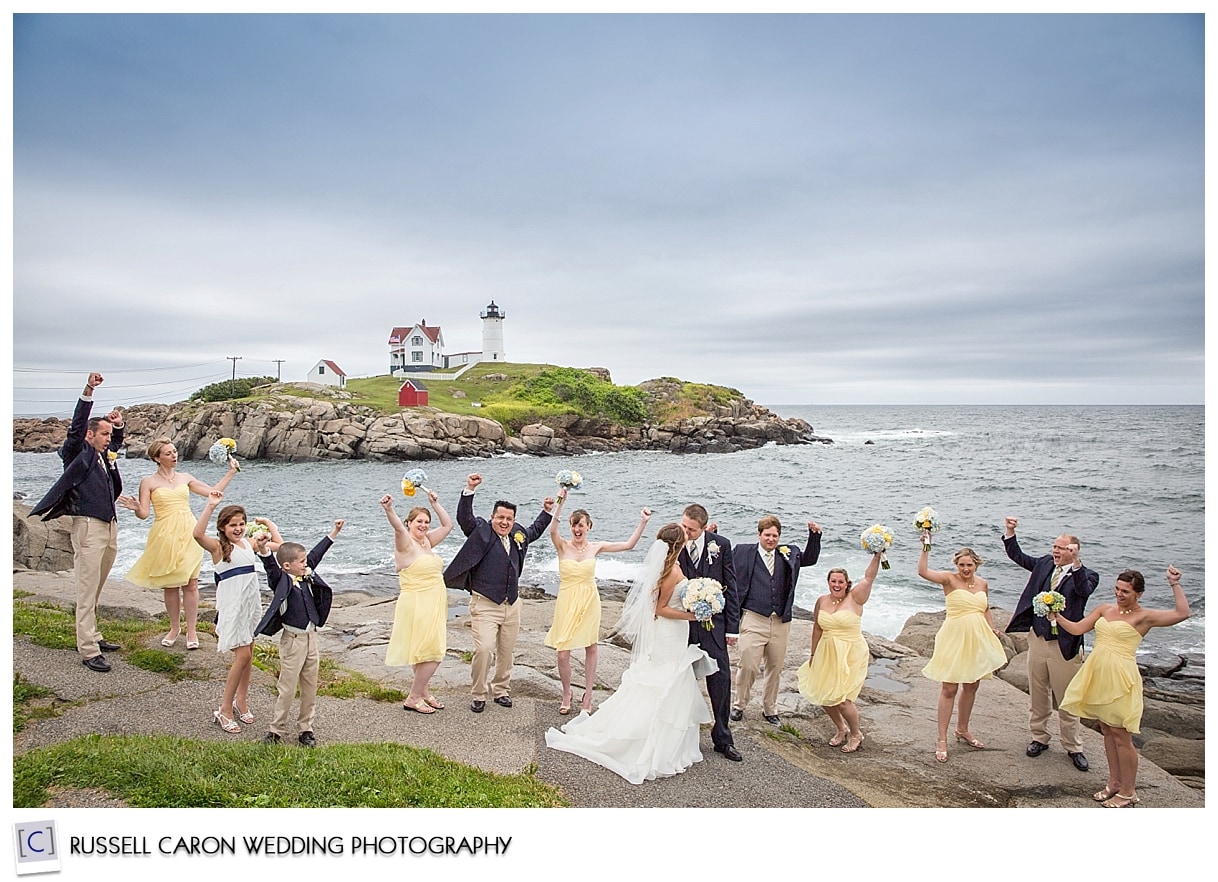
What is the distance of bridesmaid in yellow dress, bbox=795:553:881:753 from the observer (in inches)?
293

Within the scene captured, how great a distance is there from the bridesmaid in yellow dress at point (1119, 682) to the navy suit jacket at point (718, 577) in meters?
3.03

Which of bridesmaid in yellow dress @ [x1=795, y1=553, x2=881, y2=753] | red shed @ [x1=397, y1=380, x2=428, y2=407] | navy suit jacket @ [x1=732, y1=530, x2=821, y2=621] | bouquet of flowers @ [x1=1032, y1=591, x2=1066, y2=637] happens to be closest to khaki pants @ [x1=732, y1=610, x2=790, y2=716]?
navy suit jacket @ [x1=732, y1=530, x2=821, y2=621]

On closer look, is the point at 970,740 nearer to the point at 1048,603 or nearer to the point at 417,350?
the point at 1048,603

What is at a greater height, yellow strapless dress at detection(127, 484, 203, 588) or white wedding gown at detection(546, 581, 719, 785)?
yellow strapless dress at detection(127, 484, 203, 588)

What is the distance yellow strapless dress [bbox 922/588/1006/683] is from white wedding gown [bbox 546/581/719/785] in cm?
249

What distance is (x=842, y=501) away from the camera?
130 feet

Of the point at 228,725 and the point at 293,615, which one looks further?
the point at 228,725

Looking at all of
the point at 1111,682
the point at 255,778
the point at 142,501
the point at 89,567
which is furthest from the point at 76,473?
the point at 1111,682

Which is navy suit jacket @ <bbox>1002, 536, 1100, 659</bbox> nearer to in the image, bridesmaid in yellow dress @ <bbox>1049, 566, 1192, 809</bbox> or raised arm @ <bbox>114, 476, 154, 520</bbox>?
bridesmaid in yellow dress @ <bbox>1049, 566, 1192, 809</bbox>

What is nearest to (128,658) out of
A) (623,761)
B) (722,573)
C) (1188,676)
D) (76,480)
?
(76,480)

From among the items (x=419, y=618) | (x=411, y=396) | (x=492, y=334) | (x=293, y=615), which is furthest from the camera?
(x=492, y=334)

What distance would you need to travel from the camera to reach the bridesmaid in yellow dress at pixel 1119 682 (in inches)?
248

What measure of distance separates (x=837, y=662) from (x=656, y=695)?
2.03 metres
